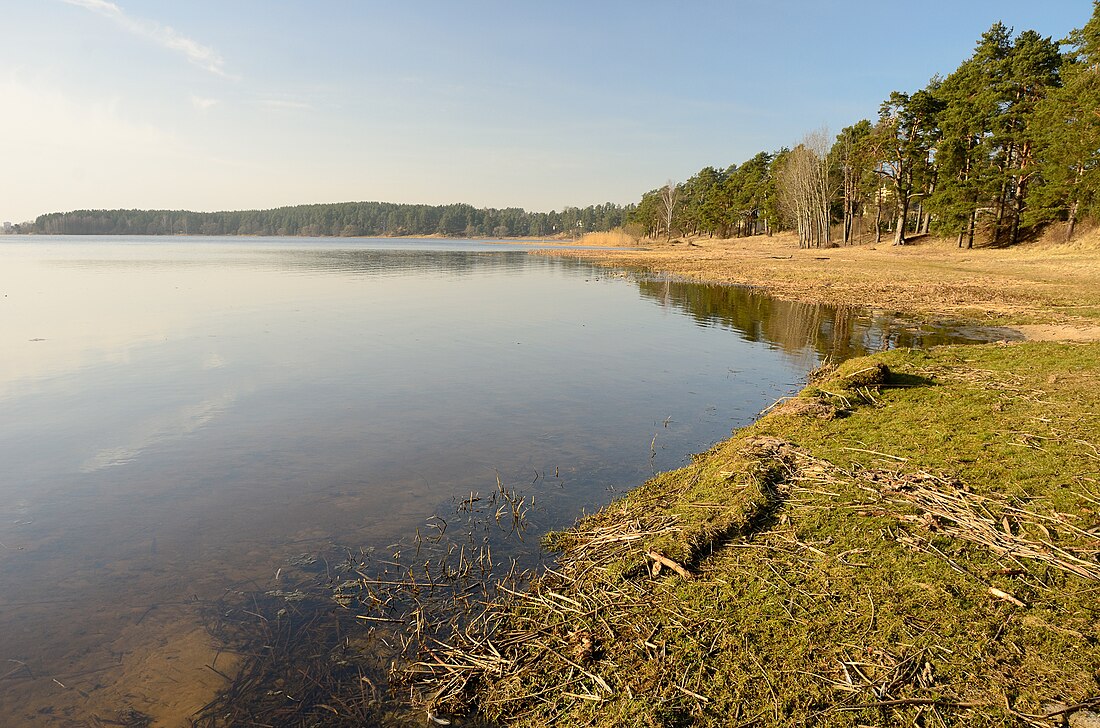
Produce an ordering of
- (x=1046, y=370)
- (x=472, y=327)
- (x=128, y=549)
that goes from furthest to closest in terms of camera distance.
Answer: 1. (x=472, y=327)
2. (x=1046, y=370)
3. (x=128, y=549)

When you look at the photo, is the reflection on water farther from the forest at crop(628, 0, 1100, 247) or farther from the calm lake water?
the forest at crop(628, 0, 1100, 247)

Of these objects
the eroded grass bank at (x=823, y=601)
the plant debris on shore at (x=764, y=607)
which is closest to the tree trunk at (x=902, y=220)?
the eroded grass bank at (x=823, y=601)

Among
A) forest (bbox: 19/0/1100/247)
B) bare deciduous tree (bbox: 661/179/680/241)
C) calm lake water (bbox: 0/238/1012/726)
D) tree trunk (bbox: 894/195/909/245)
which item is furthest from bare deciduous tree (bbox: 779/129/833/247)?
calm lake water (bbox: 0/238/1012/726)

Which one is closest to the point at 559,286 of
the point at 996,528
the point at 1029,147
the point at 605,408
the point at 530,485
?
the point at 605,408

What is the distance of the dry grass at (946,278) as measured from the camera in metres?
23.6

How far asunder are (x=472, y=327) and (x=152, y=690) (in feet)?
63.2

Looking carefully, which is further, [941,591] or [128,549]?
[128,549]

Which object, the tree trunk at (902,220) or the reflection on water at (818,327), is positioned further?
the tree trunk at (902,220)

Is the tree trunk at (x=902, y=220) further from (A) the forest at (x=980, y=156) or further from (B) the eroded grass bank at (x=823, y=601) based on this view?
(B) the eroded grass bank at (x=823, y=601)

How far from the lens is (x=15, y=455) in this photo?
9.77 m

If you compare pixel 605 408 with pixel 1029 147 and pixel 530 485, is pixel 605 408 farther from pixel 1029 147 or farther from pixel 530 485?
pixel 1029 147

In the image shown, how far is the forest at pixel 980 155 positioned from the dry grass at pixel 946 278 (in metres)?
3.87

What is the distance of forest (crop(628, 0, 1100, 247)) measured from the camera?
4100 centimetres

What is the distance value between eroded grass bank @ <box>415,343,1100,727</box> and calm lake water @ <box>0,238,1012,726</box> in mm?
2027
